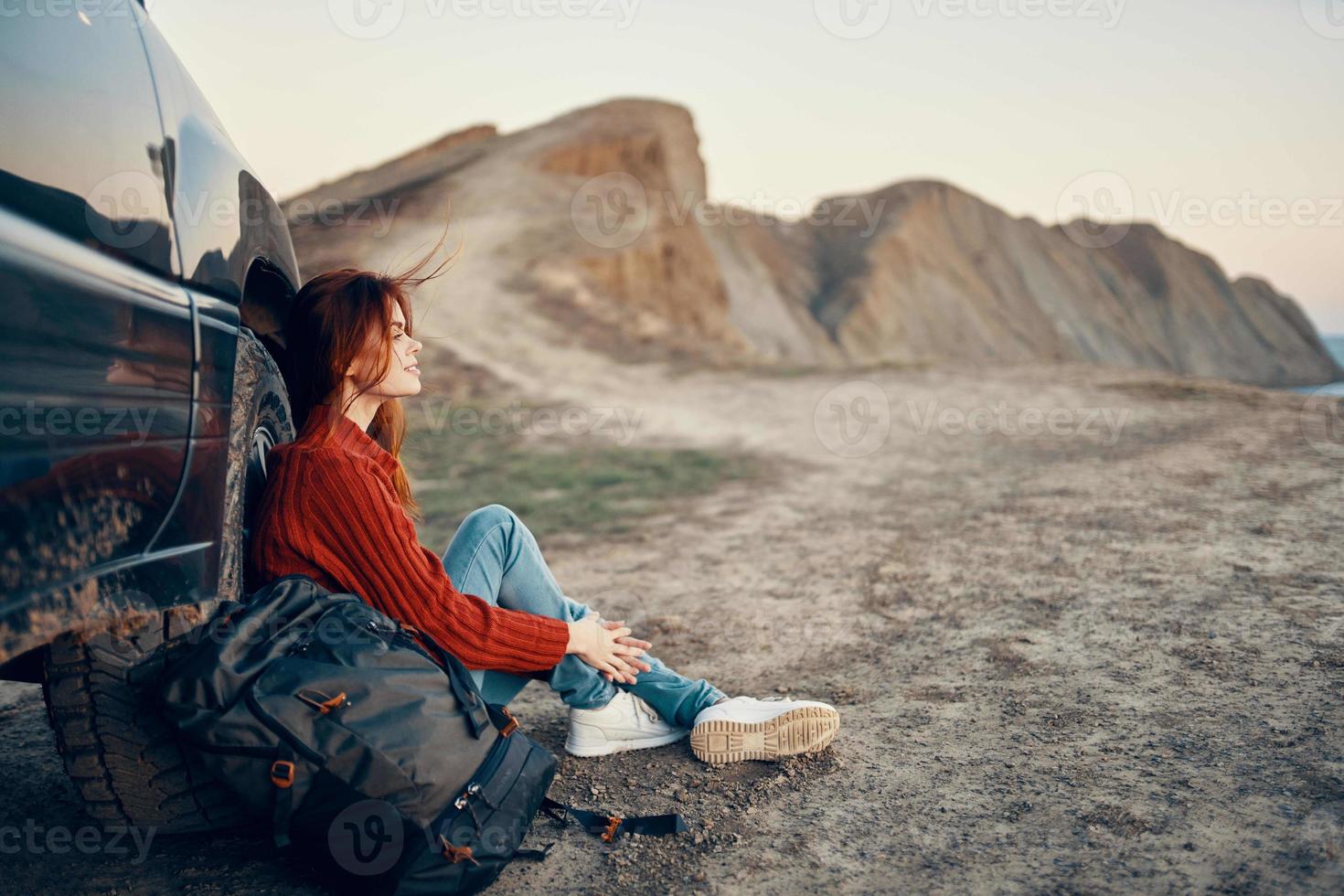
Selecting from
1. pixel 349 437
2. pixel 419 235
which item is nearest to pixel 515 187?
pixel 419 235

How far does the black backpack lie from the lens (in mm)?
1771

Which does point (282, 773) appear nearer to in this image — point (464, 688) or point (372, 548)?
point (464, 688)

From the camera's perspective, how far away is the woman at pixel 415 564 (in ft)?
6.97

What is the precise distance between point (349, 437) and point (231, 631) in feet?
1.94

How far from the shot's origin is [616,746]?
2682 millimetres

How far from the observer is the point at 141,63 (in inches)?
74.2

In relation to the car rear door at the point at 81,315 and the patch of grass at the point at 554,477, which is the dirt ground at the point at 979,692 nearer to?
the patch of grass at the point at 554,477

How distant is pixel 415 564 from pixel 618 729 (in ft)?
2.86
